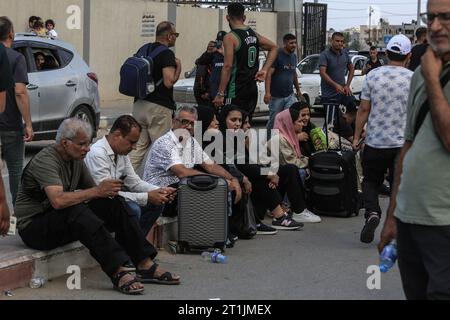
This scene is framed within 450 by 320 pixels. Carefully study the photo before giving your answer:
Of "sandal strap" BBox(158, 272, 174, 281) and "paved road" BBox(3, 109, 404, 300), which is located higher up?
"sandal strap" BBox(158, 272, 174, 281)

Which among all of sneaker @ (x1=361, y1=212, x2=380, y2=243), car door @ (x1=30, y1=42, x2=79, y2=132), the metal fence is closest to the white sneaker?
sneaker @ (x1=361, y1=212, x2=380, y2=243)

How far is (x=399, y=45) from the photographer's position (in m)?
8.06

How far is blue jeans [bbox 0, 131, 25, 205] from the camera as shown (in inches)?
309

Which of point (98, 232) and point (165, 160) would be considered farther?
point (165, 160)

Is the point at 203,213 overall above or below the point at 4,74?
below

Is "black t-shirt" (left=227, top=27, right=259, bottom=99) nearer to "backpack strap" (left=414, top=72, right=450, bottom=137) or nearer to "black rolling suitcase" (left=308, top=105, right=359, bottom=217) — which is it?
"black rolling suitcase" (left=308, top=105, right=359, bottom=217)

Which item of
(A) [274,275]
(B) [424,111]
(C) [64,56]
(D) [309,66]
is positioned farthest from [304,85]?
(B) [424,111]

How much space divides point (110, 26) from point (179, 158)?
17.7 metres

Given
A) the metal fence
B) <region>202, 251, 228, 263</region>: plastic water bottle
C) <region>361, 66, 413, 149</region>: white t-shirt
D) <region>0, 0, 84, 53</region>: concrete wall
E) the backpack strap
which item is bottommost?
<region>202, 251, 228, 263</region>: plastic water bottle

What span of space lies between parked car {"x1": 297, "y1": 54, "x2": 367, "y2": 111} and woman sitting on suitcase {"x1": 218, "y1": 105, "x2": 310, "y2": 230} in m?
13.0

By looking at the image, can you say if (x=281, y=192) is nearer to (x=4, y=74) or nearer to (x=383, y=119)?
(x=383, y=119)

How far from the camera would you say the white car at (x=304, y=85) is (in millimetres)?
18750
